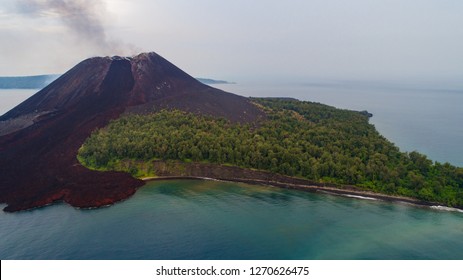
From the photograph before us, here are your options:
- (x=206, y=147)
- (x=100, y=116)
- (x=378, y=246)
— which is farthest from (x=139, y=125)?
(x=378, y=246)

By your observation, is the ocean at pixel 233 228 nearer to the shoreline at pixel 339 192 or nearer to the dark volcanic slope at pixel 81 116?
the shoreline at pixel 339 192

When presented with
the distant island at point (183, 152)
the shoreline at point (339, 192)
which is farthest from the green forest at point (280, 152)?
the shoreline at point (339, 192)

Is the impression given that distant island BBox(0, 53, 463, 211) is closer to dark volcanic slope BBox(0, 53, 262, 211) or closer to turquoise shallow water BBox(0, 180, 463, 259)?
dark volcanic slope BBox(0, 53, 262, 211)

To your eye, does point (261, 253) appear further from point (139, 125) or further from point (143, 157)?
point (139, 125)

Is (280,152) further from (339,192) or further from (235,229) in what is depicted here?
(235,229)

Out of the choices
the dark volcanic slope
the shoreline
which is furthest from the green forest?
the dark volcanic slope

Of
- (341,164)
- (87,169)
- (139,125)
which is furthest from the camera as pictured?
(139,125)
